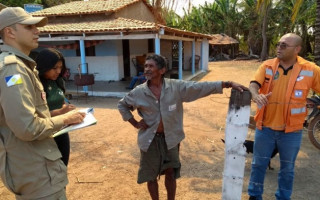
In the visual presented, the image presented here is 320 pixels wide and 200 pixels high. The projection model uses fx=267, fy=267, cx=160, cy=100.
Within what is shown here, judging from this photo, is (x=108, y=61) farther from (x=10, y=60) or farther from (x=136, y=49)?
(x=10, y=60)

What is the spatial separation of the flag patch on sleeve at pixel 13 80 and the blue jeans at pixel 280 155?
7.46ft

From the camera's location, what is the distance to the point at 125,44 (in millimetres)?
13578

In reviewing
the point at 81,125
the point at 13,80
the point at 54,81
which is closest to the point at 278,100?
the point at 81,125

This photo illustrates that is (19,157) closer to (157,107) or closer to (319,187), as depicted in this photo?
(157,107)

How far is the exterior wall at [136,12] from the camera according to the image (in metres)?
13.7

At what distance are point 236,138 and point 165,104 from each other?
73 cm

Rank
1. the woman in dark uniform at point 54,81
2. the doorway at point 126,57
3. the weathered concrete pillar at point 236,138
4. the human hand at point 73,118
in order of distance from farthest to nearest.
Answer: the doorway at point 126,57 → the woman in dark uniform at point 54,81 → the weathered concrete pillar at point 236,138 → the human hand at point 73,118

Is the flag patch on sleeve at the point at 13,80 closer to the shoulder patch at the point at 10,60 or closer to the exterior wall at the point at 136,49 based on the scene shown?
the shoulder patch at the point at 10,60

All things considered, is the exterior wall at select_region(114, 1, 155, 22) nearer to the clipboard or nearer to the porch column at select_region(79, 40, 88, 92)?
the porch column at select_region(79, 40, 88, 92)

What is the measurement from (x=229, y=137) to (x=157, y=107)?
0.75 metres

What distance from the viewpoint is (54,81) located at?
2.40 metres

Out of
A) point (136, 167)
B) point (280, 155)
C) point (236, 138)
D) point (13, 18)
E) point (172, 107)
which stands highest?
point (13, 18)

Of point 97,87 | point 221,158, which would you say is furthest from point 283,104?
point 97,87

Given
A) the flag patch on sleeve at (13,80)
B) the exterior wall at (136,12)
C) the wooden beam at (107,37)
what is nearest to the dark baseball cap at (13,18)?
the flag patch on sleeve at (13,80)
